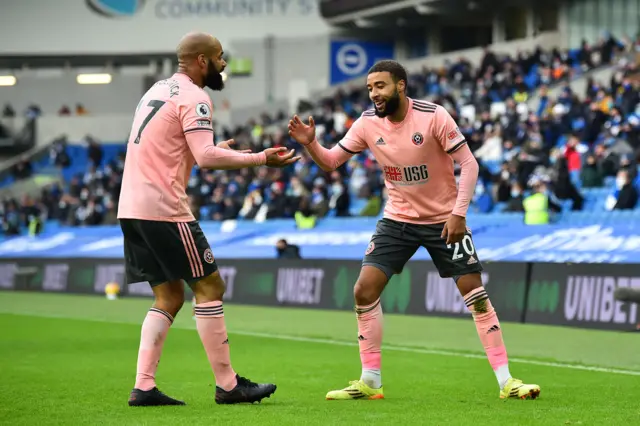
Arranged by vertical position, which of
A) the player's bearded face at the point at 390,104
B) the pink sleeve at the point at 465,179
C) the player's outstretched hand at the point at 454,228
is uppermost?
the player's bearded face at the point at 390,104

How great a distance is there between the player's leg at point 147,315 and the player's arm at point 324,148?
1416 mm

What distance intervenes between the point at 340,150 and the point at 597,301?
888 centimetres

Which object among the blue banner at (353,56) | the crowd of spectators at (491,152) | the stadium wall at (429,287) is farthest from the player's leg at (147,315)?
the blue banner at (353,56)

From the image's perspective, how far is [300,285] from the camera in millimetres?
23422

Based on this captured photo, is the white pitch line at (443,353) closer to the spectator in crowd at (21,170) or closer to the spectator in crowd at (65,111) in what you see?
the spectator in crowd at (21,170)

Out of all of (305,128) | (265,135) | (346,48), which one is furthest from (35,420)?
(346,48)

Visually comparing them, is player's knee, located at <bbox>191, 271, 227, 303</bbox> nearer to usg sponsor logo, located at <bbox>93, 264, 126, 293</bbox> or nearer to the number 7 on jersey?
the number 7 on jersey

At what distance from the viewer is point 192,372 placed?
35.3 feet

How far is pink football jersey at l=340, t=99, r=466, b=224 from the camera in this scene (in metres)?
8.64

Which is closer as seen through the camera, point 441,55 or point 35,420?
point 35,420

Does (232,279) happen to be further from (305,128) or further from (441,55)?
(441,55)

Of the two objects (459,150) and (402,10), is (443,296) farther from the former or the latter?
(402,10)

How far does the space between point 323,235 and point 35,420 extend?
20.9m

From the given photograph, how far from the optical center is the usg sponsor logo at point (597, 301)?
645 inches
